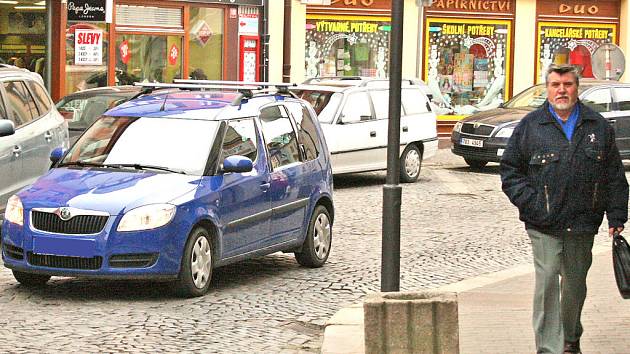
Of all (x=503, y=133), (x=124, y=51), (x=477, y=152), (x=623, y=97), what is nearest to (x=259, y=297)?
(x=503, y=133)

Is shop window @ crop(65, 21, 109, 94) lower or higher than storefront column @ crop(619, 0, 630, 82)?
lower

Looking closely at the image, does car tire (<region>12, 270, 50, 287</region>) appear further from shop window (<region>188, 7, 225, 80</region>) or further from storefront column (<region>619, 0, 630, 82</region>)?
storefront column (<region>619, 0, 630, 82</region>)

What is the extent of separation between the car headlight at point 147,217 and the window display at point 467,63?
70.0 ft

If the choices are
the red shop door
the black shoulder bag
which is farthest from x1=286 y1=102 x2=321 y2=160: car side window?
the red shop door

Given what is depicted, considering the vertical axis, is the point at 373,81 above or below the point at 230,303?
above

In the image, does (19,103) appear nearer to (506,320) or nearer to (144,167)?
(144,167)

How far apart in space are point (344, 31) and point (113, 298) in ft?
66.1

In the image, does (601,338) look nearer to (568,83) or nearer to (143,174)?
(568,83)

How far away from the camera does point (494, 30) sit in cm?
3241

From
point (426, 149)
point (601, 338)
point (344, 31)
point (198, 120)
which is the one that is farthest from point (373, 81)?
point (601, 338)

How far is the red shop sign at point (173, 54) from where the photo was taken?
2783 cm

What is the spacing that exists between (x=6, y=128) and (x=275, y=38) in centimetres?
1578

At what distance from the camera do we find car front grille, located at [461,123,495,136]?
947 inches

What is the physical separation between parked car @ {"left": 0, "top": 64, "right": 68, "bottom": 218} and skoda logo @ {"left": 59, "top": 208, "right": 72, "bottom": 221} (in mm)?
3369
